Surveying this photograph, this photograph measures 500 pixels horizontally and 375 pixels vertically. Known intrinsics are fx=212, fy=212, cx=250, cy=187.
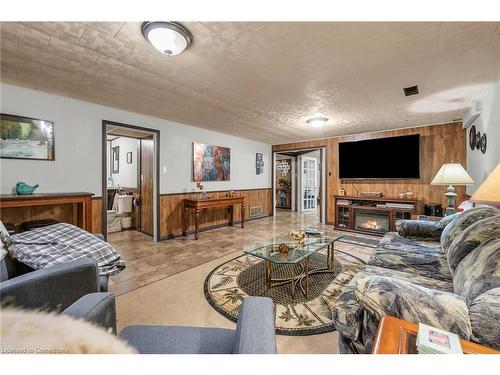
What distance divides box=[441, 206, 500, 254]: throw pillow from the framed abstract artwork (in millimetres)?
4364

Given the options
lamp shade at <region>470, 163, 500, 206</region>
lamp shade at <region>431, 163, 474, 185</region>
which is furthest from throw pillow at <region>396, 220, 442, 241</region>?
lamp shade at <region>470, 163, 500, 206</region>

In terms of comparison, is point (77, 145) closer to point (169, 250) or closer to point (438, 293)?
point (169, 250)

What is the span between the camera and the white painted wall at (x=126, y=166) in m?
4.61

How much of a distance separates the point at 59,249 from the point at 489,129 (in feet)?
13.0

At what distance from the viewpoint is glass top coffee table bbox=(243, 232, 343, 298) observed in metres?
1.90

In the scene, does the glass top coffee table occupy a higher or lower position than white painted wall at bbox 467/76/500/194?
lower

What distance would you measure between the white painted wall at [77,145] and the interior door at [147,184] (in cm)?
31

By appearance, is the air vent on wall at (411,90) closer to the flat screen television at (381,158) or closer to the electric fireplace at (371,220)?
the flat screen television at (381,158)

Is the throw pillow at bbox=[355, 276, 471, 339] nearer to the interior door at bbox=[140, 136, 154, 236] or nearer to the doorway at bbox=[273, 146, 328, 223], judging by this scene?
the interior door at bbox=[140, 136, 154, 236]
